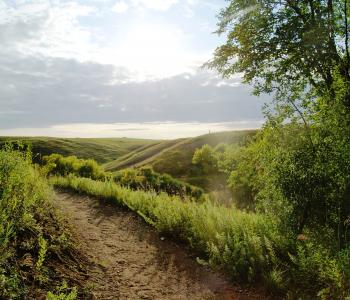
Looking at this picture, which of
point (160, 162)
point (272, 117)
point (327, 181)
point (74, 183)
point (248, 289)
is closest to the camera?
point (248, 289)

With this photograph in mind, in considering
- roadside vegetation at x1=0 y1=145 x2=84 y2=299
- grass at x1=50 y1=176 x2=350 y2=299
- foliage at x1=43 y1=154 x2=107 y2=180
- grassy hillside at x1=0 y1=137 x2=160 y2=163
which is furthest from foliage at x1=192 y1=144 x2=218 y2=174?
grassy hillside at x1=0 y1=137 x2=160 y2=163

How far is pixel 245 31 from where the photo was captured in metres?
15.5

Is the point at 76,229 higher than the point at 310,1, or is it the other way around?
the point at 310,1

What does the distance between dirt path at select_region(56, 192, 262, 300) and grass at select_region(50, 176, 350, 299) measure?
0.36 m

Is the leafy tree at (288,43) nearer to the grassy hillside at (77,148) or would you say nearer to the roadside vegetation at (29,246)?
the roadside vegetation at (29,246)

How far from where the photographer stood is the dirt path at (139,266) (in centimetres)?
702

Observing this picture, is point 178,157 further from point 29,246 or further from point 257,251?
point 29,246

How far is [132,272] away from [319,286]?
3782 millimetres

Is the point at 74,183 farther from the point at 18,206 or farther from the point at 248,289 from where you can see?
the point at 248,289

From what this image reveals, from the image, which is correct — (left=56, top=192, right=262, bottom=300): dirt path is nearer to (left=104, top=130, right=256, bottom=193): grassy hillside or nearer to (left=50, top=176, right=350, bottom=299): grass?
(left=50, top=176, right=350, bottom=299): grass

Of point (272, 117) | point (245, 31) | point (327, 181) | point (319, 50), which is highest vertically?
point (245, 31)

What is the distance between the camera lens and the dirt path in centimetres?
702

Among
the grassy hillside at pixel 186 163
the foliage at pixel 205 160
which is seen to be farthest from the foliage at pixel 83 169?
the foliage at pixel 205 160

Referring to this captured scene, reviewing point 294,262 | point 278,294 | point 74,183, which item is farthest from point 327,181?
point 74,183
